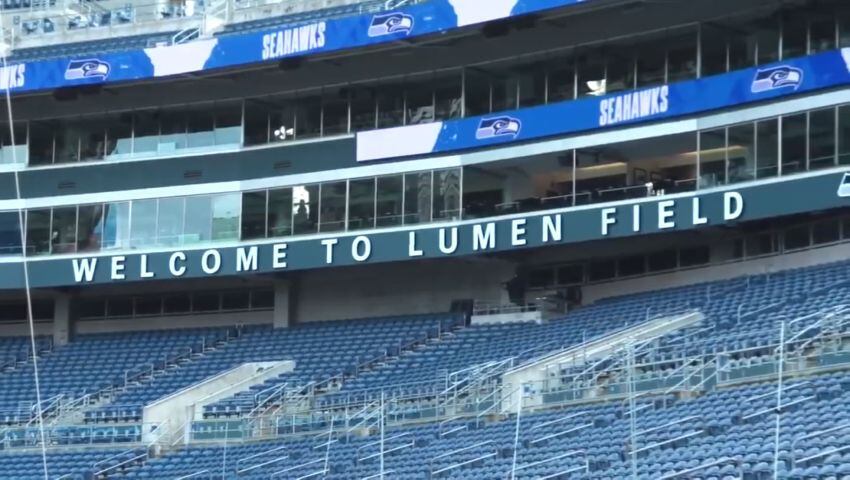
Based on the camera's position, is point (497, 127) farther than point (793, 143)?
Yes

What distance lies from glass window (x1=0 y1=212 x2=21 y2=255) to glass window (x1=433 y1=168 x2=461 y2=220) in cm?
888

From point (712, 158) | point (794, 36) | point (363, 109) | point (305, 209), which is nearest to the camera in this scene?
point (794, 36)

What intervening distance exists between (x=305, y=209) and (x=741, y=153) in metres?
8.57

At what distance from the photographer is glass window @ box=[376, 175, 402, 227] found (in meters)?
30.6

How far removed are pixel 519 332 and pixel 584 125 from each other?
142 inches

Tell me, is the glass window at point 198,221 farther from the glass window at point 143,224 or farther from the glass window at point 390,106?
the glass window at point 390,106

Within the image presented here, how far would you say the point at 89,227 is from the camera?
33656mm

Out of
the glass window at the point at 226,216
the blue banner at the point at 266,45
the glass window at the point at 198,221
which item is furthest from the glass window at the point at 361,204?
the glass window at the point at 198,221

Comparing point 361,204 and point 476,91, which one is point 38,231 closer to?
point 361,204

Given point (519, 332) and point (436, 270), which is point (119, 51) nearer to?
point (436, 270)

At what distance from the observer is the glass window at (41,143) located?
114 ft

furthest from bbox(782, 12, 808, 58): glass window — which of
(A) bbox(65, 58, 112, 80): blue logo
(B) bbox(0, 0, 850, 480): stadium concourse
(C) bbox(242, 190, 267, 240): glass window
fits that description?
(A) bbox(65, 58, 112, 80): blue logo

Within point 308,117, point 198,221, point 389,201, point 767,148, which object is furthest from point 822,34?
point 198,221

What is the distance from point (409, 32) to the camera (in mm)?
29406
